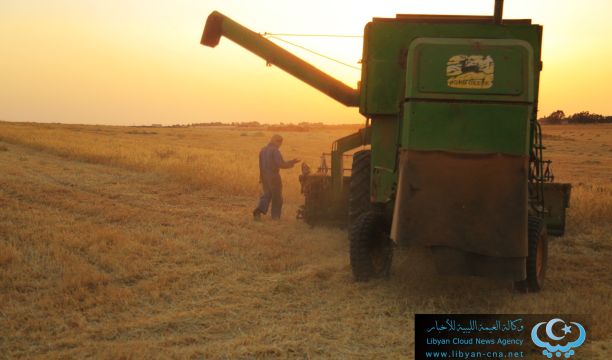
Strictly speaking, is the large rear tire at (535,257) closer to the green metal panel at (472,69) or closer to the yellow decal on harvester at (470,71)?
the green metal panel at (472,69)

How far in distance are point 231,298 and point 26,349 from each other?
7.25ft

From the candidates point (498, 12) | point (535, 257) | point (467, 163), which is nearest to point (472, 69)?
point (467, 163)

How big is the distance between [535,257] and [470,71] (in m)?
2.25

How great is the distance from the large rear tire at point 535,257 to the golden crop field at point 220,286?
0.21 meters

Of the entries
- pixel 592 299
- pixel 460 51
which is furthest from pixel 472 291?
pixel 460 51

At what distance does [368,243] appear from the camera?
734 centimetres

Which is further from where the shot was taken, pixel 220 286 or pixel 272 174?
pixel 272 174

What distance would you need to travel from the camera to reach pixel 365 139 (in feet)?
30.0

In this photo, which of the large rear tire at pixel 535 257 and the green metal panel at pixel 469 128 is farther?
the large rear tire at pixel 535 257

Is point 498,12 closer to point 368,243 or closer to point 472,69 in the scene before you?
point 472,69

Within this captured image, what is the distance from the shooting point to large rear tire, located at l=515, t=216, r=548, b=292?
693 centimetres

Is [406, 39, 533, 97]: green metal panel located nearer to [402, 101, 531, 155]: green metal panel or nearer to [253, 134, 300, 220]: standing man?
[402, 101, 531, 155]: green metal panel

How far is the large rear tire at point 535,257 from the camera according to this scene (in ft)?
22.7

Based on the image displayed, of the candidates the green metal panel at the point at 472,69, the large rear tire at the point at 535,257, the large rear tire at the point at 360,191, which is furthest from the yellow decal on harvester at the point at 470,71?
the large rear tire at the point at 360,191
